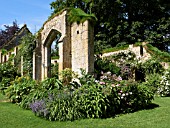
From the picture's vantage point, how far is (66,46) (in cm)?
1300

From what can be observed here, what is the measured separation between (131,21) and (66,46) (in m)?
14.5

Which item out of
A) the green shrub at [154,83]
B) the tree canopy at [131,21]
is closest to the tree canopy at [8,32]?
the tree canopy at [131,21]

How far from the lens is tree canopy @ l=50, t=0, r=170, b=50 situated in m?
24.2

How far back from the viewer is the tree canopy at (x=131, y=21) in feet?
79.3

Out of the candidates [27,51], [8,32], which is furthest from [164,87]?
[8,32]

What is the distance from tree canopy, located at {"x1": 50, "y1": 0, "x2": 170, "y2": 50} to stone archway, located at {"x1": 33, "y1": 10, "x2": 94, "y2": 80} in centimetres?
806

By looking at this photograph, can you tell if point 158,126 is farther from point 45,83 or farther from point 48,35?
point 48,35

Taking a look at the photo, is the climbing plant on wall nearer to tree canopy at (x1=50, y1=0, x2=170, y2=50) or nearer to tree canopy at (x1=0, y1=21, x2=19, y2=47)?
tree canopy at (x1=50, y1=0, x2=170, y2=50)

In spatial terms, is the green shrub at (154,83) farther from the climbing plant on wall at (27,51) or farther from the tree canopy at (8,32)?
the tree canopy at (8,32)

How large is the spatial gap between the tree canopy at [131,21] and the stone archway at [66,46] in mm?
8063

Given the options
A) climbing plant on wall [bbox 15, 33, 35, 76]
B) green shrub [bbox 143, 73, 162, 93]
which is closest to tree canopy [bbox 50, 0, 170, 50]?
climbing plant on wall [bbox 15, 33, 35, 76]

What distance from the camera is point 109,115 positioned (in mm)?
7902

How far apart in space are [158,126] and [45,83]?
484cm

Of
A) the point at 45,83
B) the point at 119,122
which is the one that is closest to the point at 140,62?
the point at 45,83
